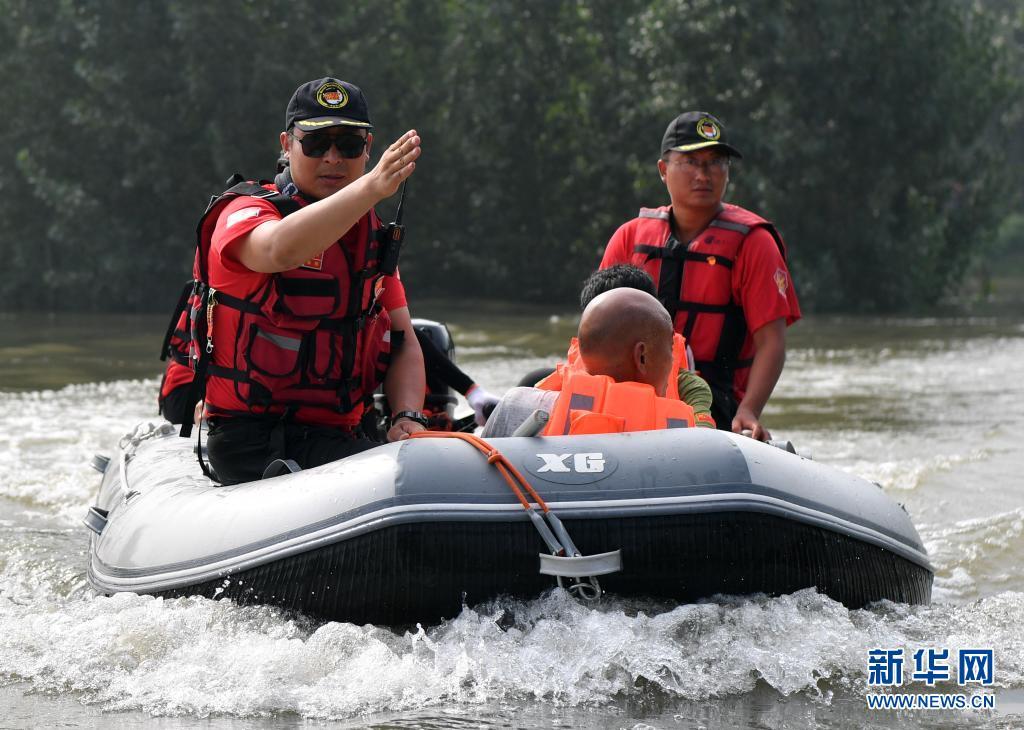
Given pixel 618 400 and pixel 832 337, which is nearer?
pixel 618 400

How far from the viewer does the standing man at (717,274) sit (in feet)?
15.2

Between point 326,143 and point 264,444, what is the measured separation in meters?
0.84

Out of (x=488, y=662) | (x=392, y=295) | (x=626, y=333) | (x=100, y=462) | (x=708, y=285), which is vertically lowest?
(x=488, y=662)

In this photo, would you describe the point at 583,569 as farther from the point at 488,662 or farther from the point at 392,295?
the point at 392,295

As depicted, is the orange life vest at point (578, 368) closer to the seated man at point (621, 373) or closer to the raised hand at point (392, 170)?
the seated man at point (621, 373)

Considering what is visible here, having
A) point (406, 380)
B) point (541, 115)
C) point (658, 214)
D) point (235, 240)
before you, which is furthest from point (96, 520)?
point (541, 115)

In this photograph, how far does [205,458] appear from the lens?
445cm

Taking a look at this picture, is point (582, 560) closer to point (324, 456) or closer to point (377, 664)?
point (377, 664)

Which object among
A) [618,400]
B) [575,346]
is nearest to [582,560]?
[618,400]

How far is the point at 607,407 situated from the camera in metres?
3.52

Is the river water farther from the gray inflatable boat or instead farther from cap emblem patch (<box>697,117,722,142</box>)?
cap emblem patch (<box>697,117,722,142</box>)

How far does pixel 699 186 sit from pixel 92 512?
2.23 metres

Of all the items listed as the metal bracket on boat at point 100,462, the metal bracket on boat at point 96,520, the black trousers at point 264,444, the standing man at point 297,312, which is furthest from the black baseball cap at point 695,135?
the metal bracket on boat at point 100,462

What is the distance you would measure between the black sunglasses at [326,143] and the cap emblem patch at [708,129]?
4.66 feet
